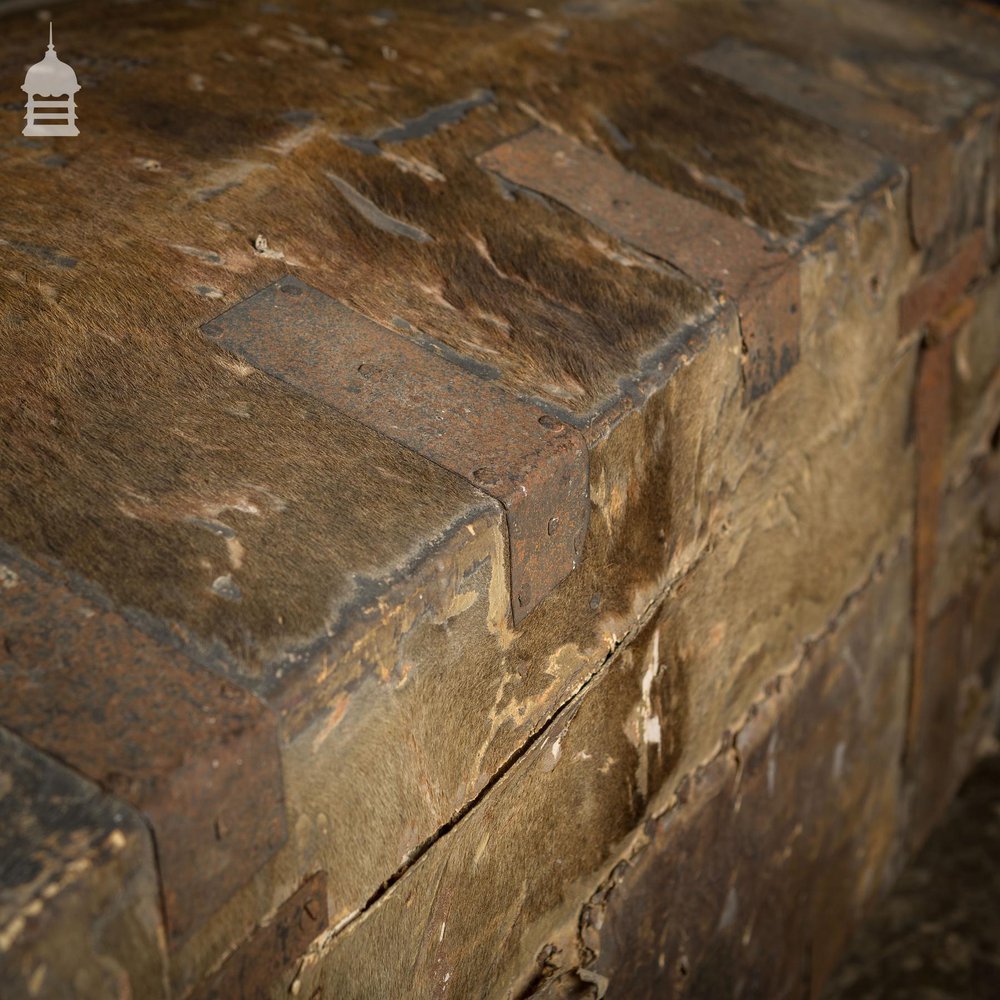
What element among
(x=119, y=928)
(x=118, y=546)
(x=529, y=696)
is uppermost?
(x=118, y=546)

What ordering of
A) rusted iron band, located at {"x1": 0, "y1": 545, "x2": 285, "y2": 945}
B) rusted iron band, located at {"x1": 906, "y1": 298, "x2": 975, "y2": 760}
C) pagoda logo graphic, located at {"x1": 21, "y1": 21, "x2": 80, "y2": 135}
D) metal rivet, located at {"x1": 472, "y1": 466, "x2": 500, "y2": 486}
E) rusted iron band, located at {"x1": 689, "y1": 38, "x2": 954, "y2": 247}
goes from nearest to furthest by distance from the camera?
rusted iron band, located at {"x1": 0, "y1": 545, "x2": 285, "y2": 945} → metal rivet, located at {"x1": 472, "y1": 466, "x2": 500, "y2": 486} → pagoda logo graphic, located at {"x1": 21, "y1": 21, "x2": 80, "y2": 135} → rusted iron band, located at {"x1": 689, "y1": 38, "x2": 954, "y2": 247} → rusted iron band, located at {"x1": 906, "y1": 298, "x2": 975, "y2": 760}

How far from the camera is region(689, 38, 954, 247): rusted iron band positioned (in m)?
2.02

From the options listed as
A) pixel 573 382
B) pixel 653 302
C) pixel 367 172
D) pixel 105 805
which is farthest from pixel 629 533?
pixel 105 805

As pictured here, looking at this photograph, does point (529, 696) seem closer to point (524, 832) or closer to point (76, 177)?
point (524, 832)

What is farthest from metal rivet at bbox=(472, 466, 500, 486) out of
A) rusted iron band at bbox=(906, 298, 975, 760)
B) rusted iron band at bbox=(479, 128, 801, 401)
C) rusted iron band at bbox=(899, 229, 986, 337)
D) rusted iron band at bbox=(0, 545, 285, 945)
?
rusted iron band at bbox=(906, 298, 975, 760)

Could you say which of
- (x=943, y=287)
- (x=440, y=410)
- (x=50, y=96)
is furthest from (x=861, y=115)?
(x=50, y=96)

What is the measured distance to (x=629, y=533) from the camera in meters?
1.49

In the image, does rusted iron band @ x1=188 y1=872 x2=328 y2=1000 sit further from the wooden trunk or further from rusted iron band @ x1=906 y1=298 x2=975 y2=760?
rusted iron band @ x1=906 y1=298 x2=975 y2=760

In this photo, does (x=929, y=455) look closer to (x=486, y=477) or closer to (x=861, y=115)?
(x=861, y=115)

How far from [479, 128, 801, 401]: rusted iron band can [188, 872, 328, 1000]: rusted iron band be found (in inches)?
34.3

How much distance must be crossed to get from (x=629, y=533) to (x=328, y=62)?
886 millimetres

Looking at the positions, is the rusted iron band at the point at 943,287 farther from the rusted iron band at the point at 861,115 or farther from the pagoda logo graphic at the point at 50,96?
the pagoda logo graphic at the point at 50,96

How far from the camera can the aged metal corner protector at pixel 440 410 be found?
1.28 metres

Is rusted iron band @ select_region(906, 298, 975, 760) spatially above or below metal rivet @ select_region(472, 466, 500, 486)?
below
